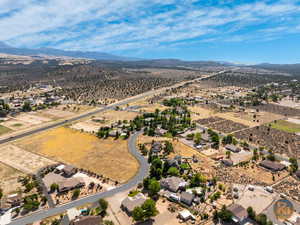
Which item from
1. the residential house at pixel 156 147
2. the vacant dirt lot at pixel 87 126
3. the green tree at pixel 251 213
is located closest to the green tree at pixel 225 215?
the green tree at pixel 251 213

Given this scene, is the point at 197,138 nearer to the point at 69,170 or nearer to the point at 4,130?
the point at 69,170

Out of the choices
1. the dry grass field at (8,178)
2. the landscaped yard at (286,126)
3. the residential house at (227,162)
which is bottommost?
the dry grass field at (8,178)

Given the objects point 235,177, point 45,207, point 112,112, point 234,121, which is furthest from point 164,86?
point 45,207

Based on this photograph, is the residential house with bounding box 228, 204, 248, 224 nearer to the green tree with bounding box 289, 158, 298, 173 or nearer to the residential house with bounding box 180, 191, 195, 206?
the residential house with bounding box 180, 191, 195, 206

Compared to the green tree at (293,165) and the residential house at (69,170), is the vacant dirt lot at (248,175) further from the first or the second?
the residential house at (69,170)

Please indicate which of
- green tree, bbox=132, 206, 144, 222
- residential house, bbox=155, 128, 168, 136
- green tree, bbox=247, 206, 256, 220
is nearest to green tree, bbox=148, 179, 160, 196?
green tree, bbox=132, 206, 144, 222

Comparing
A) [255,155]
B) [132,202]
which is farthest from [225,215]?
[255,155]

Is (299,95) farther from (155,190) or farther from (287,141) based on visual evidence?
(155,190)
